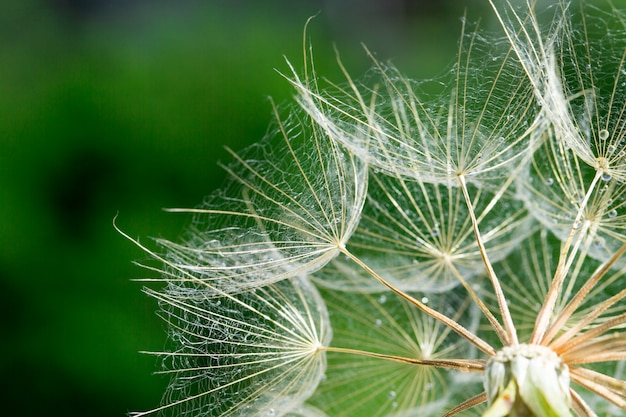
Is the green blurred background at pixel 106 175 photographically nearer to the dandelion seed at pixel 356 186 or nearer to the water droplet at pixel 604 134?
the dandelion seed at pixel 356 186

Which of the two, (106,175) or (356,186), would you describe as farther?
(106,175)

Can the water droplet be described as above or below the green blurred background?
above

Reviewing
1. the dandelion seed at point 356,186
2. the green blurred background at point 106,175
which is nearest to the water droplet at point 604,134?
the dandelion seed at point 356,186

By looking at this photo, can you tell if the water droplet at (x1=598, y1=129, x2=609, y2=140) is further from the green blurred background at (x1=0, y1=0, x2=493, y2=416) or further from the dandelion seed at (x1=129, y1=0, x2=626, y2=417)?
the green blurred background at (x1=0, y1=0, x2=493, y2=416)

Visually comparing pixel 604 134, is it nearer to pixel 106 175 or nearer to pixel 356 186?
pixel 356 186

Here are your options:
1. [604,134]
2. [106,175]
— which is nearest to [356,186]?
[604,134]

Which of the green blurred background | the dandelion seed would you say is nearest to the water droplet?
the dandelion seed

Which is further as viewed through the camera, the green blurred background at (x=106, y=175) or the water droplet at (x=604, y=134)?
the green blurred background at (x=106, y=175)

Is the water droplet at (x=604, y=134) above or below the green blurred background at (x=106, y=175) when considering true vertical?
above

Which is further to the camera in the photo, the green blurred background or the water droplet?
the green blurred background
